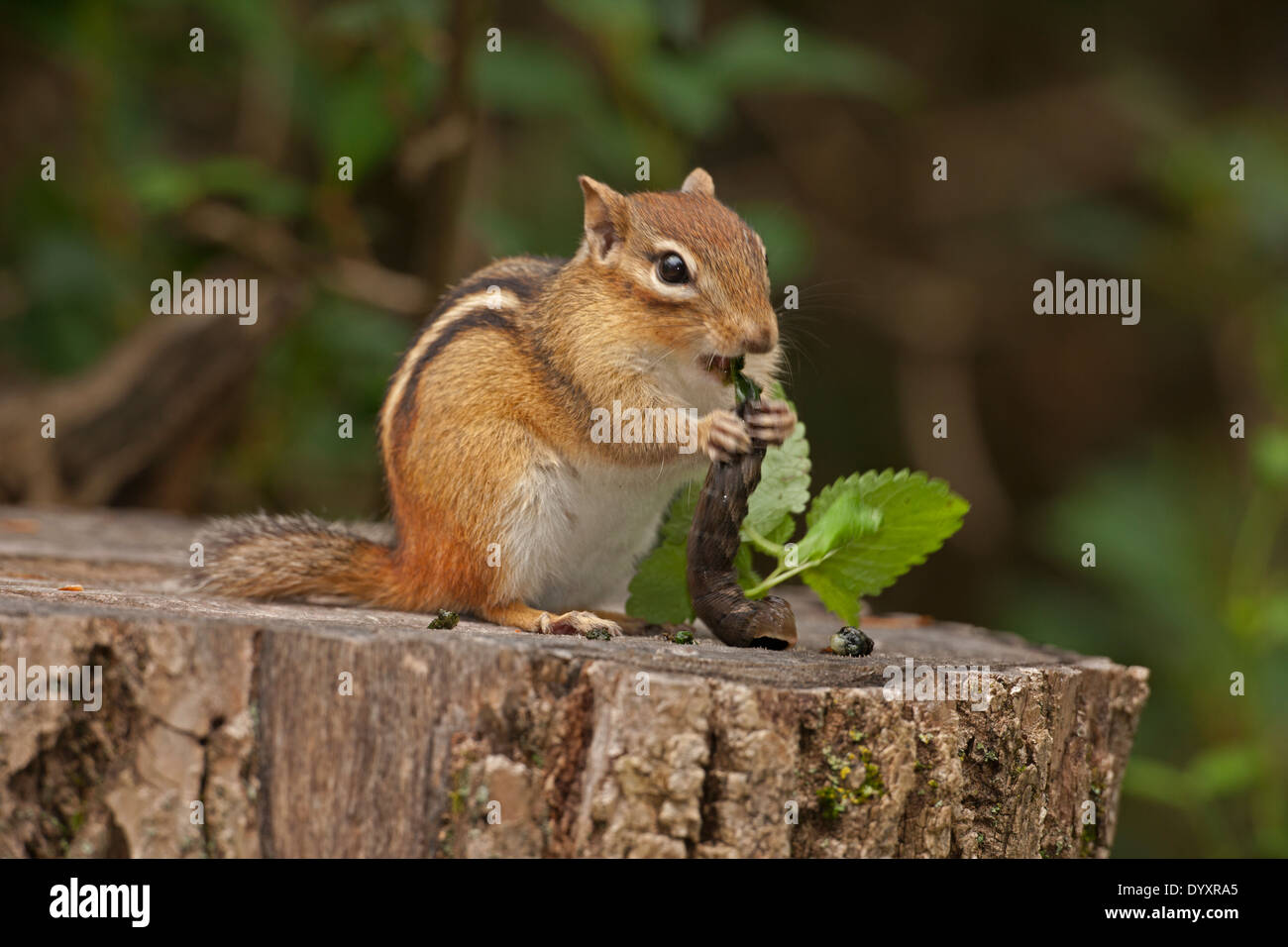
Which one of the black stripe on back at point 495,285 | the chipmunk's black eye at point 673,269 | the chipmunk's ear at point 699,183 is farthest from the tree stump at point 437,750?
the chipmunk's ear at point 699,183

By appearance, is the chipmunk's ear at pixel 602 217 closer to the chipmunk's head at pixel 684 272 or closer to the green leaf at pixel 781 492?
the chipmunk's head at pixel 684 272

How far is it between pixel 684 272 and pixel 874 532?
2.33 ft

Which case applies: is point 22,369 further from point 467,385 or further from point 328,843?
point 328,843

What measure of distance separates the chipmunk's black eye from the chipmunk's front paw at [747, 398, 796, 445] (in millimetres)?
370

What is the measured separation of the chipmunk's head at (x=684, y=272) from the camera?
3088mm

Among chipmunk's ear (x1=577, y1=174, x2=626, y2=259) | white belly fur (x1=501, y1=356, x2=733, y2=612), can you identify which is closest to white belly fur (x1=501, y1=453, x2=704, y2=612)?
white belly fur (x1=501, y1=356, x2=733, y2=612)

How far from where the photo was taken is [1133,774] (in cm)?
430

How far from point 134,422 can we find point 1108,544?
143 inches

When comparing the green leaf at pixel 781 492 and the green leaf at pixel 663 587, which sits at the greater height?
the green leaf at pixel 781 492

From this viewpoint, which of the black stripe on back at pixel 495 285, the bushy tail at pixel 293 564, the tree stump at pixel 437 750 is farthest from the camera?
the black stripe on back at pixel 495 285

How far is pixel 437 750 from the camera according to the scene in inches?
93.1

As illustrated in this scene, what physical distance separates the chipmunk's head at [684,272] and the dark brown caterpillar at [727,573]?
1.05 ft

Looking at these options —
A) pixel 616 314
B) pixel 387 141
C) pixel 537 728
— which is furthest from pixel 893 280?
pixel 537 728

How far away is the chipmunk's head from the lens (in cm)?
309
